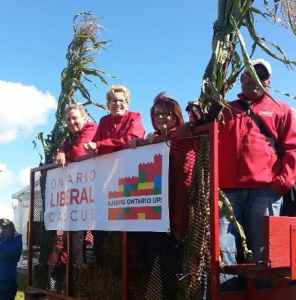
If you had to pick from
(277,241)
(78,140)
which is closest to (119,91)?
(78,140)

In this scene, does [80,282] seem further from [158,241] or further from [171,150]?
[171,150]

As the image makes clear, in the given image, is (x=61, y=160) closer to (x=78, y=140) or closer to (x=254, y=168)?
(x=78, y=140)

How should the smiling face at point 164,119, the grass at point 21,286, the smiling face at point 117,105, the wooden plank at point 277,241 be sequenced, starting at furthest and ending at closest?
the grass at point 21,286, the smiling face at point 117,105, the smiling face at point 164,119, the wooden plank at point 277,241

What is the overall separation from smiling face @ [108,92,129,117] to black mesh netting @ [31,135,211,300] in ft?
3.65

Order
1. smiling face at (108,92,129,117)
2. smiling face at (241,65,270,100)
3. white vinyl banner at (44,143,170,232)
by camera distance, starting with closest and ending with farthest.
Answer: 1. white vinyl banner at (44,143,170,232)
2. smiling face at (241,65,270,100)
3. smiling face at (108,92,129,117)

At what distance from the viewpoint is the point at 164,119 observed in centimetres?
368

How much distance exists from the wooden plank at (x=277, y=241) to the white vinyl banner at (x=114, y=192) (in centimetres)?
81

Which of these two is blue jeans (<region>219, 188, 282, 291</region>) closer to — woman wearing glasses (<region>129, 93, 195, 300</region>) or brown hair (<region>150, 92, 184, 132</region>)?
woman wearing glasses (<region>129, 93, 195, 300</region>)

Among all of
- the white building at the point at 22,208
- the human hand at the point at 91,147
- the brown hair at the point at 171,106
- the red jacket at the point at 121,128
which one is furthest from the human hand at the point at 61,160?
the white building at the point at 22,208

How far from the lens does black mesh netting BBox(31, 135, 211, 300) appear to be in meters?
3.04

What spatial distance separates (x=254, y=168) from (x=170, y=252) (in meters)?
0.82

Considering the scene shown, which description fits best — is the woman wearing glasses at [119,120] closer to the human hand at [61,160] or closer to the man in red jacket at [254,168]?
the human hand at [61,160]

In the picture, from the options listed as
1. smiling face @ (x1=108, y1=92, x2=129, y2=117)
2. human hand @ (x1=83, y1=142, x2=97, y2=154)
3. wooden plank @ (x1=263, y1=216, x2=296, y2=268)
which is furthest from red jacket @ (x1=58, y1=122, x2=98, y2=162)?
wooden plank @ (x1=263, y1=216, x2=296, y2=268)

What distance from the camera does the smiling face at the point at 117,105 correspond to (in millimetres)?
4473
